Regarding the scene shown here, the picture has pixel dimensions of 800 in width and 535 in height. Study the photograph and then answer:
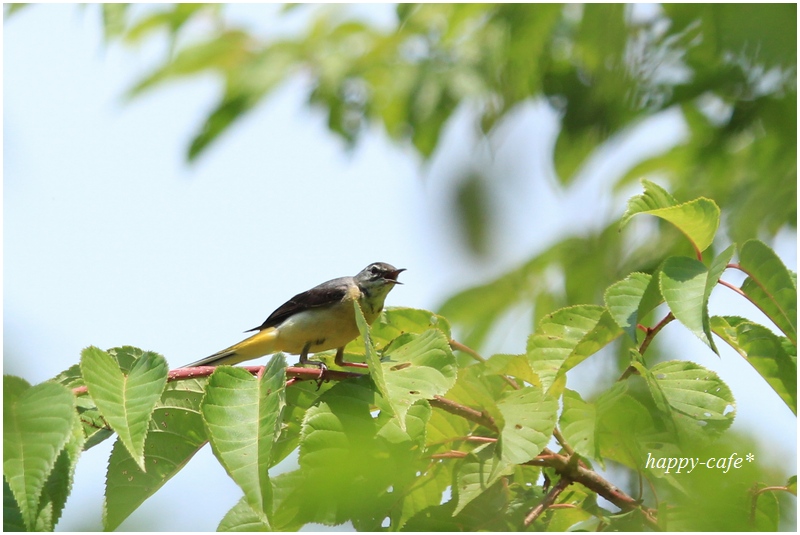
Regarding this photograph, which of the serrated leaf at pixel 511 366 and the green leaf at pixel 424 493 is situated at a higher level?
the serrated leaf at pixel 511 366

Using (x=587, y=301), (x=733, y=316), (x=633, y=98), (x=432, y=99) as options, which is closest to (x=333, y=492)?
(x=733, y=316)

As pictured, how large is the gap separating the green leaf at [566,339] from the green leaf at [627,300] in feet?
0.22

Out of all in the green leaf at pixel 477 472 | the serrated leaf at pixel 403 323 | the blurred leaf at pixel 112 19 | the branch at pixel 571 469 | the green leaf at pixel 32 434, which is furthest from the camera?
the blurred leaf at pixel 112 19

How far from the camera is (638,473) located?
2.48m

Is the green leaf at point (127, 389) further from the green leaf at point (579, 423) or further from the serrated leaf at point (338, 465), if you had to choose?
the green leaf at point (579, 423)

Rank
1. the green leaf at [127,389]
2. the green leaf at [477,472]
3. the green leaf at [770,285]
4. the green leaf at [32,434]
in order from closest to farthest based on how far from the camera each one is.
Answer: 1. the green leaf at [32,434]
2. the green leaf at [127,389]
3. the green leaf at [770,285]
4. the green leaf at [477,472]

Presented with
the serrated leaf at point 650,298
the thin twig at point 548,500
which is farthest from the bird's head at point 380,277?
the serrated leaf at point 650,298

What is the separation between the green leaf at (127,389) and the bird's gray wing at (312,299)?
318 cm

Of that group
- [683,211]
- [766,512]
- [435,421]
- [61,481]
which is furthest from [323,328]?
[766,512]

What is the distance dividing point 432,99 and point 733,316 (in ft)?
7.64

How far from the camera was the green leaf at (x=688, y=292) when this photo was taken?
78.0 inches

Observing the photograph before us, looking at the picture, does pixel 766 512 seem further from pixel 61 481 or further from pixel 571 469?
pixel 61 481

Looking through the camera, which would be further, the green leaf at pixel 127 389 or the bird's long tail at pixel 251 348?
the bird's long tail at pixel 251 348

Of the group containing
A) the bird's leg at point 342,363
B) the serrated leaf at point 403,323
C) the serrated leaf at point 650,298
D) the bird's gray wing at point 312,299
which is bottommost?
the serrated leaf at point 650,298
